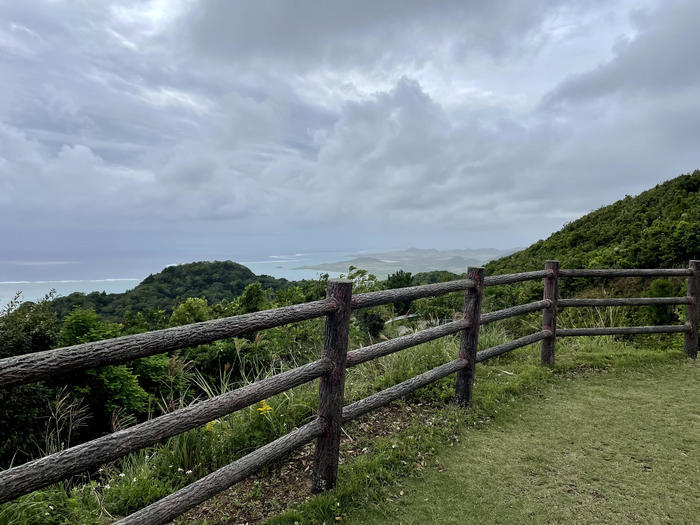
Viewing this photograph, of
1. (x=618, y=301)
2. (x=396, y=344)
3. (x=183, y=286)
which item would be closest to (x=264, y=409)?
(x=396, y=344)

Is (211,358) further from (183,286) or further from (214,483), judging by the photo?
(183,286)

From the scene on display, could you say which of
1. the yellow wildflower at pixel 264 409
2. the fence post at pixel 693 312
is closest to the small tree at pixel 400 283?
the fence post at pixel 693 312

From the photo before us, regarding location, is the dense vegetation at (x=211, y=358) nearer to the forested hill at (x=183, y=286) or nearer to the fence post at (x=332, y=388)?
the forested hill at (x=183, y=286)

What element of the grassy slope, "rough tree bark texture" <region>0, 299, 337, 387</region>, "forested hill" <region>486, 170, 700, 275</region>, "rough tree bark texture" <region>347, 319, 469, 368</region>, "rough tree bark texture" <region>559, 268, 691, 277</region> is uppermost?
"forested hill" <region>486, 170, 700, 275</region>

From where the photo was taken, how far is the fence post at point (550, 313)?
5.55 meters

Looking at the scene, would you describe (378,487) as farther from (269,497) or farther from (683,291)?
(683,291)

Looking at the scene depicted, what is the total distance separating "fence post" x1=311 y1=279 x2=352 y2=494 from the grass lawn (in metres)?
0.34

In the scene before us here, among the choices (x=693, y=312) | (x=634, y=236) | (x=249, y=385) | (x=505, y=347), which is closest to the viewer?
(x=249, y=385)

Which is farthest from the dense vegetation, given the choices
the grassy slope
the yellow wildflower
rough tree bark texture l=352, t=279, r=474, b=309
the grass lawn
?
rough tree bark texture l=352, t=279, r=474, b=309

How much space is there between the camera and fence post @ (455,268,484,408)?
440 cm

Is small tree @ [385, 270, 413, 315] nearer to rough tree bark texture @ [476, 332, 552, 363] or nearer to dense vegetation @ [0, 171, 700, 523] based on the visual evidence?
dense vegetation @ [0, 171, 700, 523]

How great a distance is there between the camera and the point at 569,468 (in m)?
3.50

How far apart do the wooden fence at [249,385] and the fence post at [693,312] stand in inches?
128

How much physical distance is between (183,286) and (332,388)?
1251 cm
